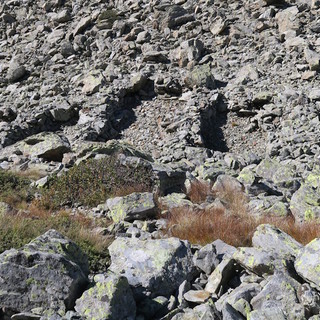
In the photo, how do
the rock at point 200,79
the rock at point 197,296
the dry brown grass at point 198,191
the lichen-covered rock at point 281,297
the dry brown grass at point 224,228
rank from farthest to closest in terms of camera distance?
the rock at point 200,79 < the dry brown grass at point 198,191 < the dry brown grass at point 224,228 < the rock at point 197,296 < the lichen-covered rock at point 281,297

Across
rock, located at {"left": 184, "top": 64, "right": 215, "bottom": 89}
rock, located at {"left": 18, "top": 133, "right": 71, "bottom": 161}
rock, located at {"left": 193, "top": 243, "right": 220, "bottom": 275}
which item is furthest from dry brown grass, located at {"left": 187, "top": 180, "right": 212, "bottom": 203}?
rock, located at {"left": 184, "top": 64, "right": 215, "bottom": 89}

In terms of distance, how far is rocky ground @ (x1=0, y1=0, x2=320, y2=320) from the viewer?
5062 millimetres

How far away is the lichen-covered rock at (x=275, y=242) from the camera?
6151mm

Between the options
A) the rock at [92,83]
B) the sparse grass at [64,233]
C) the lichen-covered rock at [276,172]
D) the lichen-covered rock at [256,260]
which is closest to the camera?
the lichen-covered rock at [256,260]

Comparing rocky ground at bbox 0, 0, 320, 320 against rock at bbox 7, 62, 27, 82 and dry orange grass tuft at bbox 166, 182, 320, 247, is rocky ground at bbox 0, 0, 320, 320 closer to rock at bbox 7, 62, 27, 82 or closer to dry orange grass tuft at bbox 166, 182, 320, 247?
rock at bbox 7, 62, 27, 82

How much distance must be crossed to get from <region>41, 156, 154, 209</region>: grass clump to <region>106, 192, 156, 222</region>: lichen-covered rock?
5.12 feet

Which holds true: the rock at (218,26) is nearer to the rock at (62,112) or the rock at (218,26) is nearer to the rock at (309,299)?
the rock at (62,112)

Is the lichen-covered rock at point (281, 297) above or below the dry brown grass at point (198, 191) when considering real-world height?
above

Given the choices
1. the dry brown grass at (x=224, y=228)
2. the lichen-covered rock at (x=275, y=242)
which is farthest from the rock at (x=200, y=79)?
the lichen-covered rock at (x=275, y=242)

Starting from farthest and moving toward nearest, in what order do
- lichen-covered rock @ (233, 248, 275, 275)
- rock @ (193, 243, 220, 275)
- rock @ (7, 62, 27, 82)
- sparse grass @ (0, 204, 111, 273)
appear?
rock @ (7, 62, 27, 82)
sparse grass @ (0, 204, 111, 273)
rock @ (193, 243, 220, 275)
lichen-covered rock @ (233, 248, 275, 275)

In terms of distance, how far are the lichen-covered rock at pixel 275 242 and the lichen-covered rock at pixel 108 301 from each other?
2.17 metres

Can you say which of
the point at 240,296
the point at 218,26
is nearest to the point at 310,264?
the point at 240,296

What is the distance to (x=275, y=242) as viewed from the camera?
21.3 feet

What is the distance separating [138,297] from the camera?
5434mm
